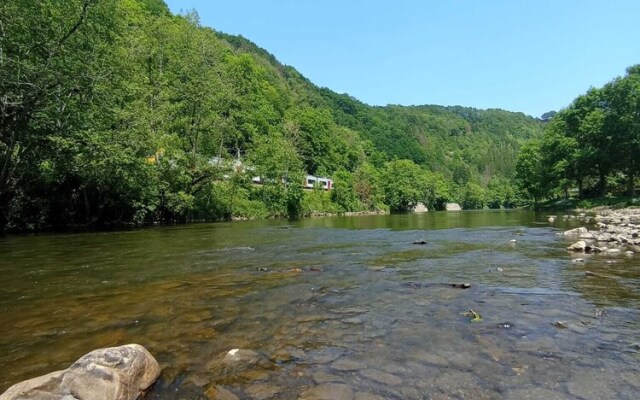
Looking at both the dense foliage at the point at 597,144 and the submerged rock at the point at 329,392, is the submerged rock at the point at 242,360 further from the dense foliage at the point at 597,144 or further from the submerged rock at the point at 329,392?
the dense foliage at the point at 597,144

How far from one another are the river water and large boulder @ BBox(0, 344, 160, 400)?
28 centimetres

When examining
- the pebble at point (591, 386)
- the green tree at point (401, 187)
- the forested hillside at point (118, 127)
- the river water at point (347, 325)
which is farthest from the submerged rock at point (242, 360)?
the green tree at point (401, 187)

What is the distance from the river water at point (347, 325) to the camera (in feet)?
13.7

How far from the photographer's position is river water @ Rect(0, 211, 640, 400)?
13.7ft

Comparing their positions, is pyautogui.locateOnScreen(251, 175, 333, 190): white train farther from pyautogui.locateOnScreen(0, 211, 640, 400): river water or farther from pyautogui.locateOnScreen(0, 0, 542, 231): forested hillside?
pyautogui.locateOnScreen(0, 211, 640, 400): river water

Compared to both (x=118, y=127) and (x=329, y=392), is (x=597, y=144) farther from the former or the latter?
(x=329, y=392)

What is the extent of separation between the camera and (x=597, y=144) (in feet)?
178

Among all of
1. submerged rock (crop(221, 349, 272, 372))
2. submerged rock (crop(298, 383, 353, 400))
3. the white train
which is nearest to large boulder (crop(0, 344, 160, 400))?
submerged rock (crop(221, 349, 272, 372))

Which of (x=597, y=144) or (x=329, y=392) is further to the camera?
(x=597, y=144)

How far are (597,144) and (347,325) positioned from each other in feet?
206

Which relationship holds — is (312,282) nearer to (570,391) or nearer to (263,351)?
(263,351)

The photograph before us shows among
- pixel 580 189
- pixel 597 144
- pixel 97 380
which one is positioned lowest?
pixel 97 380

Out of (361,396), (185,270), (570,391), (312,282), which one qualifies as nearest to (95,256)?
(185,270)

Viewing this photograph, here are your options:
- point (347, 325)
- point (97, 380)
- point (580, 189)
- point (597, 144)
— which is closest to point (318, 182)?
point (580, 189)
